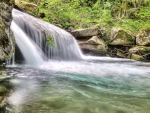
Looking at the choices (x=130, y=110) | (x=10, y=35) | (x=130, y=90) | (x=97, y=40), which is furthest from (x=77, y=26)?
(x=130, y=110)

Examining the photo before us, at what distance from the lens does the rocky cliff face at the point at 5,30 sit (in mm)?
5027

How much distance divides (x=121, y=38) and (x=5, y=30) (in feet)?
24.8

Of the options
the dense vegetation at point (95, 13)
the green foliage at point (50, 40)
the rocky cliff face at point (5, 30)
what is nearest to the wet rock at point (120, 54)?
the dense vegetation at point (95, 13)

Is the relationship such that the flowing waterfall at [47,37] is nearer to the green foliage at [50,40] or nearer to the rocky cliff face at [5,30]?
the green foliage at [50,40]

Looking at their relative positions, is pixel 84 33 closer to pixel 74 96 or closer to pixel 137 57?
pixel 137 57

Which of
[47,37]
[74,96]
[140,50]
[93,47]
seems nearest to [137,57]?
[140,50]

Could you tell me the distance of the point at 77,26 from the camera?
13.3 metres

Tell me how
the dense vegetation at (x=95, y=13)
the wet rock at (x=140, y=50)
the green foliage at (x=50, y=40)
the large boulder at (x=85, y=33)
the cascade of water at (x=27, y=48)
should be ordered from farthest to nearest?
the dense vegetation at (x=95, y=13) → the large boulder at (x=85, y=33) → the wet rock at (x=140, y=50) → the green foliage at (x=50, y=40) → the cascade of water at (x=27, y=48)

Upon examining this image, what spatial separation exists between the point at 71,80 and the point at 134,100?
5.38 ft

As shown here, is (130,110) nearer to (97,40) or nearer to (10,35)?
(10,35)

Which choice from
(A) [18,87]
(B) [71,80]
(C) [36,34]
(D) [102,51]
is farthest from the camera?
(D) [102,51]

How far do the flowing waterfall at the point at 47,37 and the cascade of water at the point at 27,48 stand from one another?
134mm

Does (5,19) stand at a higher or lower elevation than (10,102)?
higher

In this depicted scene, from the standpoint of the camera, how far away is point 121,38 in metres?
11.6
